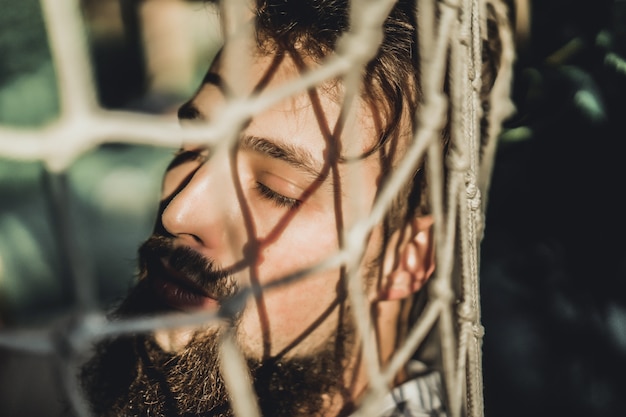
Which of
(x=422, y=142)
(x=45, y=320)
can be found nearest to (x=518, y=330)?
(x=422, y=142)

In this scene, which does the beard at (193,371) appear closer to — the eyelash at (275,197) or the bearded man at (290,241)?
the bearded man at (290,241)

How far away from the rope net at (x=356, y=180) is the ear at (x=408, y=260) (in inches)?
6.0

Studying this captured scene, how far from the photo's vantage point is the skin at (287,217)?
2.20 ft

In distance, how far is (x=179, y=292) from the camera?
758mm

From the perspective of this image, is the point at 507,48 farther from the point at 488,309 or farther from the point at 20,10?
the point at 20,10

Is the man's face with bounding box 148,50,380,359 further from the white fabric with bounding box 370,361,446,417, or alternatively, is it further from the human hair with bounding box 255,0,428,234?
the white fabric with bounding box 370,361,446,417

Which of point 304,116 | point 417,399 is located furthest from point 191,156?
point 417,399

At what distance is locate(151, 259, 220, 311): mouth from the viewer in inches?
28.5

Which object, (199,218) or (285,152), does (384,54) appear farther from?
(199,218)

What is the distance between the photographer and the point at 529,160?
Result: 2.91 feet

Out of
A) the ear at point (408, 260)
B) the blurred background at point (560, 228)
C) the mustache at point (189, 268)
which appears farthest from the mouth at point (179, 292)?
the ear at point (408, 260)

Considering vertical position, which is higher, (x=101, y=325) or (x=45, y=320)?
(x=101, y=325)

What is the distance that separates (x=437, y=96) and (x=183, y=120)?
0.45 metres

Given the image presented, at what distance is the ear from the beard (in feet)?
0.25
